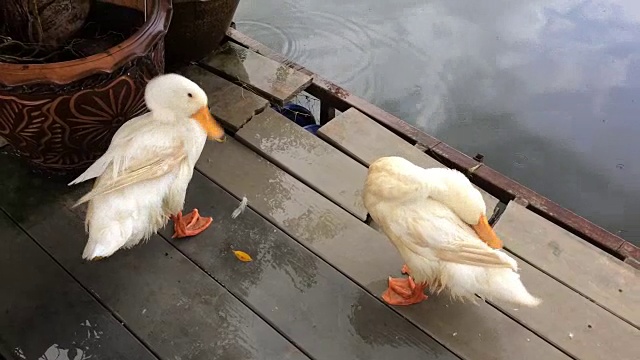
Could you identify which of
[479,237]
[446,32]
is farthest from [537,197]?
[446,32]

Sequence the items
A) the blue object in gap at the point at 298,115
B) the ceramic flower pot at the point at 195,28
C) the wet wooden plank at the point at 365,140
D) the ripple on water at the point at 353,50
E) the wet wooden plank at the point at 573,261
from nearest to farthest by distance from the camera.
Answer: the wet wooden plank at the point at 573,261 < the wet wooden plank at the point at 365,140 < the ceramic flower pot at the point at 195,28 < the blue object in gap at the point at 298,115 < the ripple on water at the point at 353,50

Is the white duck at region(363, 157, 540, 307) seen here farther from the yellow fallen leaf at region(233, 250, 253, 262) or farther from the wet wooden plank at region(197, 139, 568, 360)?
the yellow fallen leaf at region(233, 250, 253, 262)

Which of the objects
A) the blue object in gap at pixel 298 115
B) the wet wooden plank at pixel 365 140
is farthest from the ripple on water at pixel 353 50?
the wet wooden plank at pixel 365 140

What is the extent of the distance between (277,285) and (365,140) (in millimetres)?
706

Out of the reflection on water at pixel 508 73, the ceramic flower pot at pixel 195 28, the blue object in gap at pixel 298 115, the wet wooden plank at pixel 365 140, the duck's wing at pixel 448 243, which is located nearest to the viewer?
the duck's wing at pixel 448 243

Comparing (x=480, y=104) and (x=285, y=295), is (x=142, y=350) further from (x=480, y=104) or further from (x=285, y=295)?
(x=480, y=104)

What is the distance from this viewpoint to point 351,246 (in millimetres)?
1985

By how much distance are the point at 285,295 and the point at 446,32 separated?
229cm

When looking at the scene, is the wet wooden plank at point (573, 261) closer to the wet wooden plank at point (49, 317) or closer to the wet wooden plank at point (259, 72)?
the wet wooden plank at point (259, 72)

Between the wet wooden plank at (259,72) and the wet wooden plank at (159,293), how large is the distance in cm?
80

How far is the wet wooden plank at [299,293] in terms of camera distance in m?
1.76

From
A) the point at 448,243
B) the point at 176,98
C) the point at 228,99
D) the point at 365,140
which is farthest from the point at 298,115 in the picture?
the point at 448,243

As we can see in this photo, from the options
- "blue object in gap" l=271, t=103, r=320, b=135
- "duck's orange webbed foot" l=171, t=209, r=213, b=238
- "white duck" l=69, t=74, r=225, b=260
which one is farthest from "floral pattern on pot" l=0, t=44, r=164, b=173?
"blue object in gap" l=271, t=103, r=320, b=135

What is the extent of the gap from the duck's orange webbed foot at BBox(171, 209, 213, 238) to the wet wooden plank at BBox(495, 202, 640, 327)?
973mm
